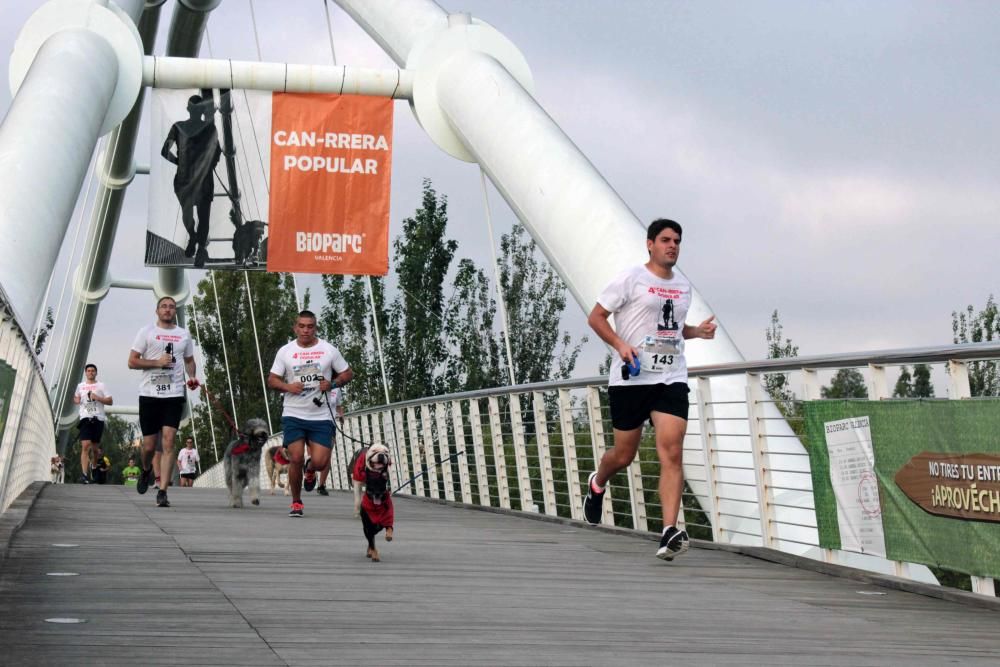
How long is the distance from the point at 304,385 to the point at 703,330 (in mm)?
4650

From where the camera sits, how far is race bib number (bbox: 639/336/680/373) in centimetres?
880

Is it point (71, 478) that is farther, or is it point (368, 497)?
point (71, 478)

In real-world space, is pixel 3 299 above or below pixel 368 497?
above

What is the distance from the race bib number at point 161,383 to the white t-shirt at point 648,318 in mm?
5192

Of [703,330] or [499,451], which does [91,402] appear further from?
[703,330]

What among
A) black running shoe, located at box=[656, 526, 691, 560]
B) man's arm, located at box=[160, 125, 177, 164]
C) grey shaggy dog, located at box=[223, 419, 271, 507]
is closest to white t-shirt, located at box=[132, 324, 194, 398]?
grey shaggy dog, located at box=[223, 419, 271, 507]

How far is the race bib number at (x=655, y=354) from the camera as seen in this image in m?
8.80

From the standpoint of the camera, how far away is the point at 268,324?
209 feet

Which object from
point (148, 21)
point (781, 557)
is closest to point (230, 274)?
point (148, 21)

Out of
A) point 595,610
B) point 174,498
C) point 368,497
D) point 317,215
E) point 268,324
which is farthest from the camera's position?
point 268,324

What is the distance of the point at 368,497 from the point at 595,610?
7.54ft

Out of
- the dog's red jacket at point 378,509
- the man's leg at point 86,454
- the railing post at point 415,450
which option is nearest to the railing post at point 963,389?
the dog's red jacket at point 378,509

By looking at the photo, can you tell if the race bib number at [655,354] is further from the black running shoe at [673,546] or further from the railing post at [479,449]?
the railing post at [479,449]

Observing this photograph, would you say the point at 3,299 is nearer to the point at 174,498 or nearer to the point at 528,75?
the point at 174,498
